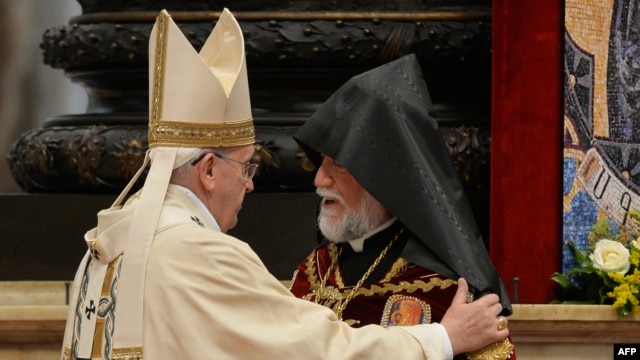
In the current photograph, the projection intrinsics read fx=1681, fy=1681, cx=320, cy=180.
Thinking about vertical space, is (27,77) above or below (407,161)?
below

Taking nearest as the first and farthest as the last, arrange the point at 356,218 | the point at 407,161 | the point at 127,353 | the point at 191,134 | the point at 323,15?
the point at 127,353 < the point at 191,134 < the point at 407,161 < the point at 356,218 < the point at 323,15

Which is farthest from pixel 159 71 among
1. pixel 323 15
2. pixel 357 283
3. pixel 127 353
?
pixel 323 15

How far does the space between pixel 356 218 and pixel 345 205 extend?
6cm

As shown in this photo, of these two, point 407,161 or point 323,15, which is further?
point 323,15

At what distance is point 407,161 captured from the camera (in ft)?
17.6

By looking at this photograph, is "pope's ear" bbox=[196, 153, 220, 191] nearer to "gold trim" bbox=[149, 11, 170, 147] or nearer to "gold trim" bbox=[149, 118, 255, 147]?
"gold trim" bbox=[149, 118, 255, 147]

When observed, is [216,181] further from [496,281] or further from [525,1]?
[525,1]

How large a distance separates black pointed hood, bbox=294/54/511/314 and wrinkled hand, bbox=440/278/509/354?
82 mm

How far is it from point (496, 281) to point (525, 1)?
63.1 inches

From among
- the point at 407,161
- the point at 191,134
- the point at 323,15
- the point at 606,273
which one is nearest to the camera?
the point at 191,134

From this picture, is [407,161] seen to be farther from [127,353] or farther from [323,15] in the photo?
[323,15]

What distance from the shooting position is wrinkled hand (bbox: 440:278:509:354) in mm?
5098

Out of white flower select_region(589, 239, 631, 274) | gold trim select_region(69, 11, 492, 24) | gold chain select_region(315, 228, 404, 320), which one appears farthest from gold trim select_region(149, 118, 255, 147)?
gold trim select_region(69, 11, 492, 24)

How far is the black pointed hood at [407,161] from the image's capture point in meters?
5.30
